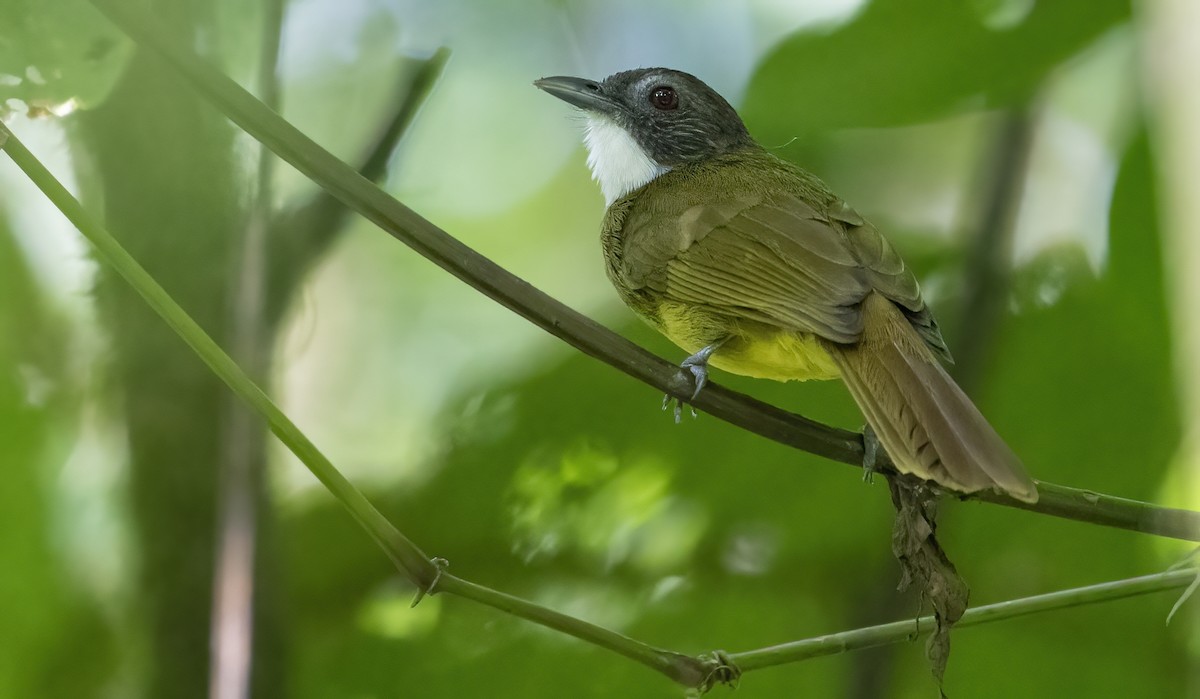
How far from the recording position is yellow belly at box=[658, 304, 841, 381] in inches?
55.9

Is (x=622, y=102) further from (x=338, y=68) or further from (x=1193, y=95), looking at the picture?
(x=1193, y=95)

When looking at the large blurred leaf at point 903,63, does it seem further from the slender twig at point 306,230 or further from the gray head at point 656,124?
the slender twig at point 306,230

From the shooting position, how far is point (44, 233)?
5.48 ft

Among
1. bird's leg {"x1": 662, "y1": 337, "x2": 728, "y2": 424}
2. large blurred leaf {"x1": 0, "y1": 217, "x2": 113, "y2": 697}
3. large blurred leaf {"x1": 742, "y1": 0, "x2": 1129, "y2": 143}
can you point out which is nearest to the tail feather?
bird's leg {"x1": 662, "y1": 337, "x2": 728, "y2": 424}

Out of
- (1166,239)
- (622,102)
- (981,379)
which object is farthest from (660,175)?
(1166,239)

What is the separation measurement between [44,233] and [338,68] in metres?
0.59

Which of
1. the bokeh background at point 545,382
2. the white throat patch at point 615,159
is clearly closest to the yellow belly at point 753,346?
the bokeh background at point 545,382

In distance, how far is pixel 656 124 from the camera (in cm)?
207

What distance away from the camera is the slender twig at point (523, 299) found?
3.12ft

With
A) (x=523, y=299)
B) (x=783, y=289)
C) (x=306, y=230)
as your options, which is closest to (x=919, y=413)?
(x=783, y=289)

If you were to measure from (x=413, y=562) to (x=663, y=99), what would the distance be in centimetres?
124

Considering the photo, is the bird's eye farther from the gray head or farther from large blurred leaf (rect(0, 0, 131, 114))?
large blurred leaf (rect(0, 0, 131, 114))

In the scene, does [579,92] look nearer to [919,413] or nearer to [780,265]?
[780,265]

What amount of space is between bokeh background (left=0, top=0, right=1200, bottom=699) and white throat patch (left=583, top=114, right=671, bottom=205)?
120mm
